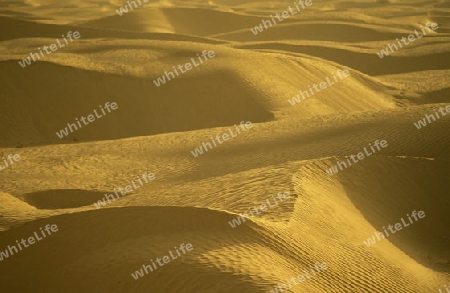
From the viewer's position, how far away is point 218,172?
9.71 meters

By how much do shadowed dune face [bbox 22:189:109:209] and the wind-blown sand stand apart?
0.03 meters

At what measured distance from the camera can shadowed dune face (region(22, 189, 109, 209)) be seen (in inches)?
344

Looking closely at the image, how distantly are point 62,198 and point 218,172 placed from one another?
8.56 feet

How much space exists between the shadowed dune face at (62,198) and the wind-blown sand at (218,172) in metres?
0.03

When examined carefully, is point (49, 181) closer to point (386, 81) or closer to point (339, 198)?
point (339, 198)

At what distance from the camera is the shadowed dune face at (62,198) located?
28.7ft

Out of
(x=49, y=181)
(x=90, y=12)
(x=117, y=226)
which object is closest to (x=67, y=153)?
(x=49, y=181)

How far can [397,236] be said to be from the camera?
840 centimetres
